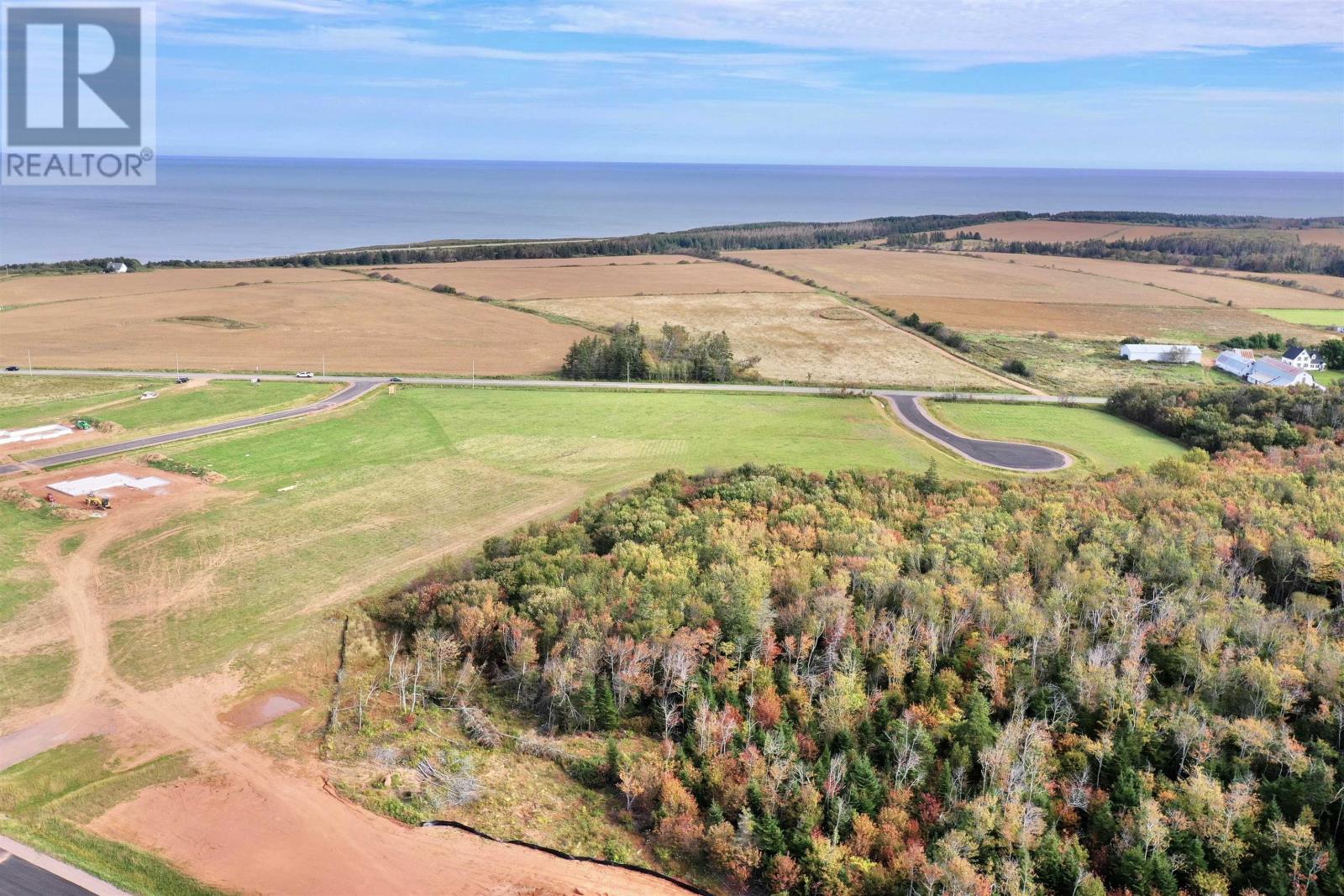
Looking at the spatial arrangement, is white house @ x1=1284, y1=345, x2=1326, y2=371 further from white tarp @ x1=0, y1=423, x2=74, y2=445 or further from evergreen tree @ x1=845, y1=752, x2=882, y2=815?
white tarp @ x1=0, y1=423, x2=74, y2=445

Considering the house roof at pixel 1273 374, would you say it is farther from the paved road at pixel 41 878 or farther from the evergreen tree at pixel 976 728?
the paved road at pixel 41 878

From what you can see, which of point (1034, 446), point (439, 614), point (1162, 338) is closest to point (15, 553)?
point (439, 614)

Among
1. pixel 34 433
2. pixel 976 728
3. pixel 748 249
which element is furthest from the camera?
pixel 748 249

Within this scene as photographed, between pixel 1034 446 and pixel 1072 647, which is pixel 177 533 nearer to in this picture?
pixel 1072 647

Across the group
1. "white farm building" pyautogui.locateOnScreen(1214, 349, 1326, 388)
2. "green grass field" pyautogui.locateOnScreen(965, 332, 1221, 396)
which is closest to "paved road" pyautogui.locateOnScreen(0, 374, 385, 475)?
"green grass field" pyautogui.locateOnScreen(965, 332, 1221, 396)

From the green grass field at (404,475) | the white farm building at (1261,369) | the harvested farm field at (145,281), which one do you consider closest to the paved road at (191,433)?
the green grass field at (404,475)

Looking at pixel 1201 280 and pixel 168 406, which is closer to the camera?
pixel 168 406

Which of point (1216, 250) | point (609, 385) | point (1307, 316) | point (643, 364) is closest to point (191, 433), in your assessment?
point (609, 385)

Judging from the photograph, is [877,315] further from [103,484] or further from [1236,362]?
[103,484]
